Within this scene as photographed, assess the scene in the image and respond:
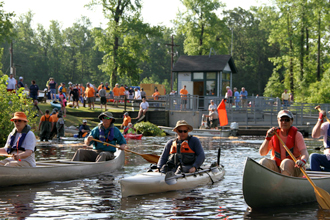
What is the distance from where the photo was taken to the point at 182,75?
39781 millimetres

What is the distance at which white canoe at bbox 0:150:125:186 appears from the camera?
33.9 ft

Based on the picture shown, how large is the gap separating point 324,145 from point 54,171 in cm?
632

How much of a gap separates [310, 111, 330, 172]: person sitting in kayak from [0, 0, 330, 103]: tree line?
28.4 meters

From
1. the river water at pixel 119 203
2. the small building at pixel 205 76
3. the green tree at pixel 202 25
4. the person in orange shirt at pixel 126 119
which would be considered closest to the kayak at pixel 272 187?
the river water at pixel 119 203

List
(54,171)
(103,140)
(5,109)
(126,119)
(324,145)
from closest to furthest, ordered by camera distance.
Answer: (324,145) < (54,171) < (103,140) < (5,109) < (126,119)

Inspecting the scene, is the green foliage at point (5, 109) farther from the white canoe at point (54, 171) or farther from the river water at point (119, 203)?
the river water at point (119, 203)

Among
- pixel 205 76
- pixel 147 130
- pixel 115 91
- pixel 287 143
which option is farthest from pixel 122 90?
pixel 287 143

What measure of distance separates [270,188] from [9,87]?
65.8 feet

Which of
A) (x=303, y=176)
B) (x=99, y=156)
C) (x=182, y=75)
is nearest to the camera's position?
(x=303, y=176)

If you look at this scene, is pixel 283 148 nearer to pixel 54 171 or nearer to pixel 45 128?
pixel 54 171

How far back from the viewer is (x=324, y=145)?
31.6 feet

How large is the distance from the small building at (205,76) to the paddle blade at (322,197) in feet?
96.6

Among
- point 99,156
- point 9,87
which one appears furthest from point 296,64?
point 99,156

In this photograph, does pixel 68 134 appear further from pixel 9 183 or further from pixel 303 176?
pixel 303 176
